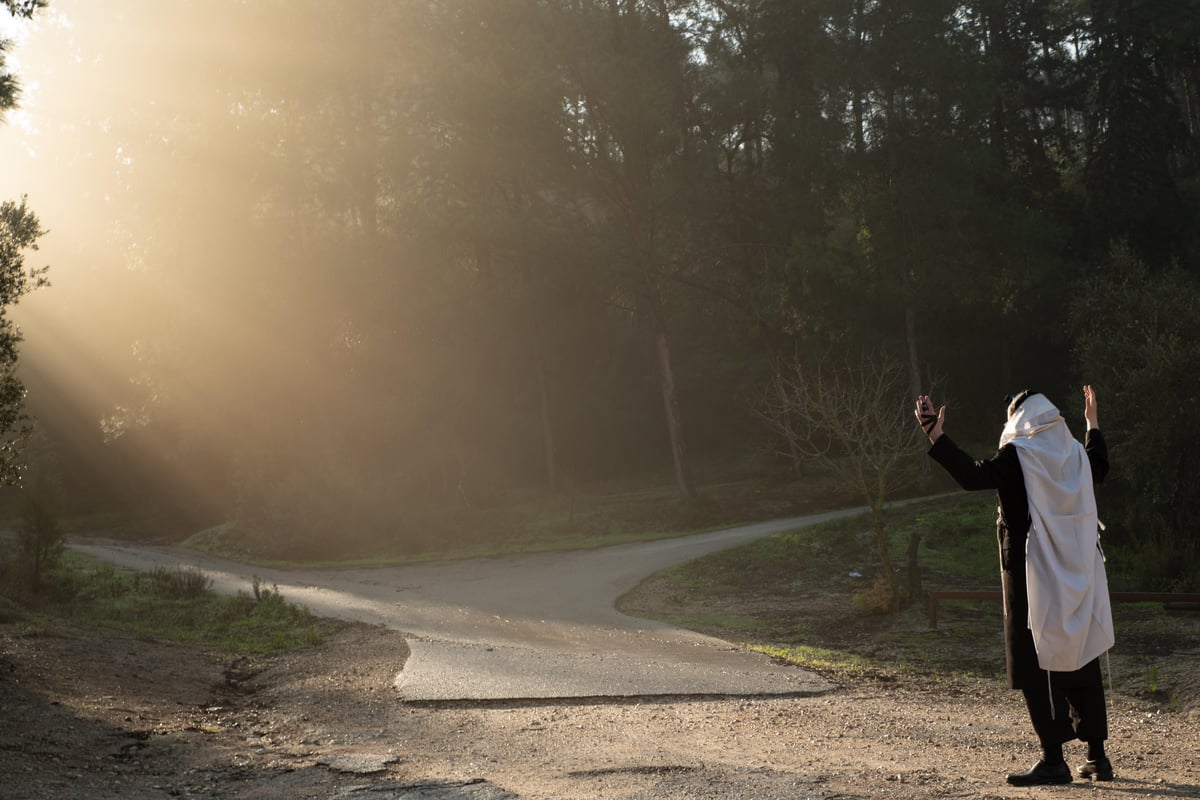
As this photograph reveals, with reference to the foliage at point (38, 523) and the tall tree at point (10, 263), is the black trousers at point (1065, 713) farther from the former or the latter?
the foliage at point (38, 523)

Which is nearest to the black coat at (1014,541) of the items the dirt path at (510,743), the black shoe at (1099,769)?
the black shoe at (1099,769)

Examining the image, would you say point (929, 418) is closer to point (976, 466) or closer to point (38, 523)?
point (976, 466)

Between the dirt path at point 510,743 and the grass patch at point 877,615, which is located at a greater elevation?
the dirt path at point 510,743

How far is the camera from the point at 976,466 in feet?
20.6

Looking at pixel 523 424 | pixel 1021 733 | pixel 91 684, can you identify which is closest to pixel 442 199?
pixel 523 424

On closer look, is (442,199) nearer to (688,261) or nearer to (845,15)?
(688,261)

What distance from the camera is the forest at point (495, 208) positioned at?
29.2 meters

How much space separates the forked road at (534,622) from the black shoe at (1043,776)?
13.0ft

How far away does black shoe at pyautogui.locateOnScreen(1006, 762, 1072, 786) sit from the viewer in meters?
6.05

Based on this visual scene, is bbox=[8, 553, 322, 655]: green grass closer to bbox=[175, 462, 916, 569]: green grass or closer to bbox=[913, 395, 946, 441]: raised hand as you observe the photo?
bbox=[175, 462, 916, 569]: green grass

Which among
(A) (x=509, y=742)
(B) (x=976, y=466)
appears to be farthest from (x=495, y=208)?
(B) (x=976, y=466)

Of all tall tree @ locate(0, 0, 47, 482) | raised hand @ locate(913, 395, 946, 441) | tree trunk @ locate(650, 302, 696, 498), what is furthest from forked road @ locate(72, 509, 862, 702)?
tall tree @ locate(0, 0, 47, 482)

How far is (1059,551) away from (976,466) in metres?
0.67

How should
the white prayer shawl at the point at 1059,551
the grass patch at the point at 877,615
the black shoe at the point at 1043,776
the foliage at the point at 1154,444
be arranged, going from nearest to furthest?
the black shoe at the point at 1043,776, the white prayer shawl at the point at 1059,551, the grass patch at the point at 877,615, the foliage at the point at 1154,444
